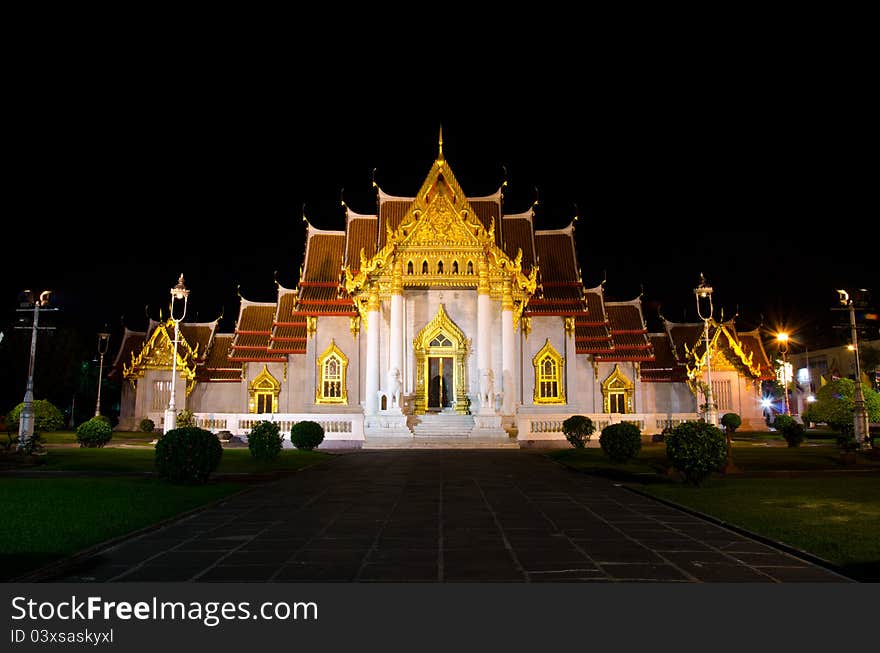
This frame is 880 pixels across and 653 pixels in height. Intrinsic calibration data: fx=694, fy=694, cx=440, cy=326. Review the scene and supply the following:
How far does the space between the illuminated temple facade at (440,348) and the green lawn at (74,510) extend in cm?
1636

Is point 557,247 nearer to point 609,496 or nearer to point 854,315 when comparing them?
point 854,315

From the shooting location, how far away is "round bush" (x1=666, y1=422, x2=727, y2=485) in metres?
14.8

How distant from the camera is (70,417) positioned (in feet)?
205

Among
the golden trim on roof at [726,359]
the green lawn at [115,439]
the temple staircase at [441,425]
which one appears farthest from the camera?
the golden trim on roof at [726,359]

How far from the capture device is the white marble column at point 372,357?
32.8m

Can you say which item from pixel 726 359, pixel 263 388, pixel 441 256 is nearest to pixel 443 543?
pixel 441 256

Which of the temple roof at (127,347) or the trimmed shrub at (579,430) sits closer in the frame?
the trimmed shrub at (579,430)

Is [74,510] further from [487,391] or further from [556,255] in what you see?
[556,255]

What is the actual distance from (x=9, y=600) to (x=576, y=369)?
116 ft

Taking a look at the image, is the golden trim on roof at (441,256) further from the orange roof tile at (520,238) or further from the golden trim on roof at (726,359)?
the golden trim on roof at (726,359)

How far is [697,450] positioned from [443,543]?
8.24m

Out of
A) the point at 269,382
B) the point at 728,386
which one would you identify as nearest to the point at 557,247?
the point at 728,386

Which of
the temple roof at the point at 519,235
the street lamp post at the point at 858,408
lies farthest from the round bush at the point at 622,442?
the temple roof at the point at 519,235

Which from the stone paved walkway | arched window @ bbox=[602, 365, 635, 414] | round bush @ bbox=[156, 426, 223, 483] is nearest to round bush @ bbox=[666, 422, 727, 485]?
the stone paved walkway
